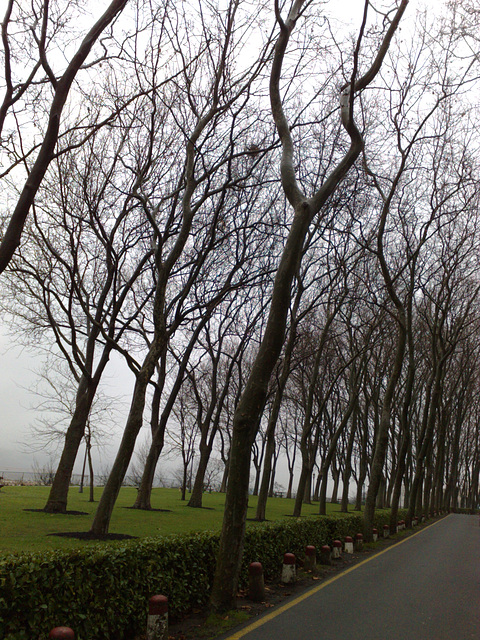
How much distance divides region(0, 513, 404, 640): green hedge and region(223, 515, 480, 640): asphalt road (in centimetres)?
100

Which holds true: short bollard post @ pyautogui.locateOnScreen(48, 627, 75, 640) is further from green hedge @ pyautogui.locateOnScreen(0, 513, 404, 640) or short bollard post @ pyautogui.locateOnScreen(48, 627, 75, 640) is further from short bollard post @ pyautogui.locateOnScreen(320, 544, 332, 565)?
short bollard post @ pyautogui.locateOnScreen(320, 544, 332, 565)

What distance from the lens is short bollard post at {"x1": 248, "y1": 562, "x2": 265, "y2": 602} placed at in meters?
8.00

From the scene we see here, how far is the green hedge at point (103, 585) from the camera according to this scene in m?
4.63

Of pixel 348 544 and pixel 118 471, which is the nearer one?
pixel 118 471

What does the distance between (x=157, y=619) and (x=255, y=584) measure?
279 centimetres

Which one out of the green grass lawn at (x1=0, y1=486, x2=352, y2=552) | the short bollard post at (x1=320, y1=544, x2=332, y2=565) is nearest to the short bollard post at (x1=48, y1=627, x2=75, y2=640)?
the green grass lawn at (x1=0, y1=486, x2=352, y2=552)

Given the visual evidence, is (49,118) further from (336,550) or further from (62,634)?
(336,550)

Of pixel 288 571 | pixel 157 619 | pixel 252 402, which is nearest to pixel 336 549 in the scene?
pixel 288 571

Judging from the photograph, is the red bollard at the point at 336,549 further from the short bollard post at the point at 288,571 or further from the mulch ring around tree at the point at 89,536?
the mulch ring around tree at the point at 89,536

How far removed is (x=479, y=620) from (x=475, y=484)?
58.1 metres

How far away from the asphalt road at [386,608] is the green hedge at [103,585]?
1004 mm

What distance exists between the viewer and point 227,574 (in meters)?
7.14

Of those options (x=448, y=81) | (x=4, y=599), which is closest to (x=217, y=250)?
(x=448, y=81)

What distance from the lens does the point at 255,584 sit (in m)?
8.06
